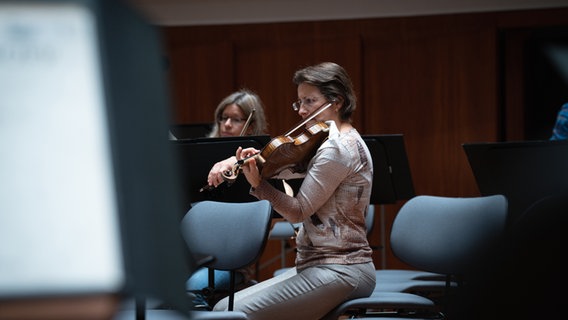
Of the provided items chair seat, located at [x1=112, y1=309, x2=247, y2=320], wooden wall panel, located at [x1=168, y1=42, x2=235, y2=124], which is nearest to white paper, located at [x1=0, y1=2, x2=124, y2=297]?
chair seat, located at [x1=112, y1=309, x2=247, y2=320]

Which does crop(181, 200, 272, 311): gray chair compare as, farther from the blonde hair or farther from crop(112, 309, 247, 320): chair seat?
the blonde hair

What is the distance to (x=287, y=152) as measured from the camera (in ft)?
8.60

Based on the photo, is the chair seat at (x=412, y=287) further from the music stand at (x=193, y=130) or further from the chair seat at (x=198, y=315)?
the music stand at (x=193, y=130)

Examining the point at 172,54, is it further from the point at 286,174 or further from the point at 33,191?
the point at 33,191

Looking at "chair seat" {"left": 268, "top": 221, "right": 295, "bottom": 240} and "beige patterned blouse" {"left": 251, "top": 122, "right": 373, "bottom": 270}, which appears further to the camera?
"chair seat" {"left": 268, "top": 221, "right": 295, "bottom": 240}

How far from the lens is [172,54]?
655 cm

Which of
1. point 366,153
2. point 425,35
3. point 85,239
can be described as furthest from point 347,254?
point 425,35

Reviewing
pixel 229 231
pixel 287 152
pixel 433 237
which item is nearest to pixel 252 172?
pixel 287 152

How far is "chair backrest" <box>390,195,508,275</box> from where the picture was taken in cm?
270

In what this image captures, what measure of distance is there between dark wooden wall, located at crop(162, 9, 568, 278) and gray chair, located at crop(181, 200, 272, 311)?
339cm

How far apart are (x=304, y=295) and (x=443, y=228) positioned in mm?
673

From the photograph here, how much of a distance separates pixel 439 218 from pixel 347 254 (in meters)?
0.52

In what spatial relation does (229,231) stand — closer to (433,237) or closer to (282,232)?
(433,237)

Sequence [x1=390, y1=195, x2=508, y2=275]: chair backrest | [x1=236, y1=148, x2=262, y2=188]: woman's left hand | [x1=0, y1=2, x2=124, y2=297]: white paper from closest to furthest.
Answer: [x1=0, y1=2, x2=124, y2=297]: white paper
[x1=236, y1=148, x2=262, y2=188]: woman's left hand
[x1=390, y1=195, x2=508, y2=275]: chair backrest
